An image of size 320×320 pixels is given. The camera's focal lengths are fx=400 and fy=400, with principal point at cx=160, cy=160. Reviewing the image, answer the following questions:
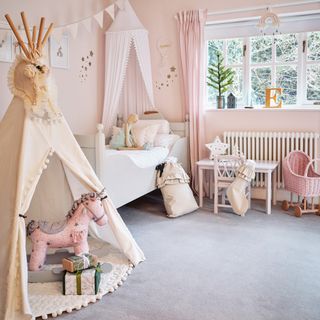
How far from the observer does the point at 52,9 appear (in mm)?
4258

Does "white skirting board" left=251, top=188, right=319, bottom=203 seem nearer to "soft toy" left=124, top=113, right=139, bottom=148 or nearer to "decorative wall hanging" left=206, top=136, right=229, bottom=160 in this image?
"decorative wall hanging" left=206, top=136, right=229, bottom=160

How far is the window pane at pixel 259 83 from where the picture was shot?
491 cm

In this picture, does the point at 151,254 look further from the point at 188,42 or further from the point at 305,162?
the point at 188,42

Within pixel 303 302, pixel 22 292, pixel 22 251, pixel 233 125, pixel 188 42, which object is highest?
pixel 188 42

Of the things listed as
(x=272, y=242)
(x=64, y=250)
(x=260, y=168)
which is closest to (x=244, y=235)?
(x=272, y=242)

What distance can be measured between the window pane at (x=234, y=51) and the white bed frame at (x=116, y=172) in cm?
189

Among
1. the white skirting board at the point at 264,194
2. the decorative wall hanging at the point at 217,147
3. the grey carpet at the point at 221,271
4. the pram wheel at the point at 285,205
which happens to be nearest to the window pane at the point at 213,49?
the decorative wall hanging at the point at 217,147

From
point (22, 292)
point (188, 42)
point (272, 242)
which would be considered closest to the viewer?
point (22, 292)

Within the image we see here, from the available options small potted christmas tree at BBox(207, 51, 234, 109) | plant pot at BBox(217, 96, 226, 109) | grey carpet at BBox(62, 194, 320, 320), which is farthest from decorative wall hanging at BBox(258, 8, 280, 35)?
grey carpet at BBox(62, 194, 320, 320)

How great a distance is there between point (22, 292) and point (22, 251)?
22cm

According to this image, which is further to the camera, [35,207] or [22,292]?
[35,207]

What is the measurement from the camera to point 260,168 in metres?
4.21

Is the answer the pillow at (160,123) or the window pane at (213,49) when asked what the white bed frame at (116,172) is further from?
the window pane at (213,49)

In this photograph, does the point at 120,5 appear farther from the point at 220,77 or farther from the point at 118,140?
the point at 118,140
